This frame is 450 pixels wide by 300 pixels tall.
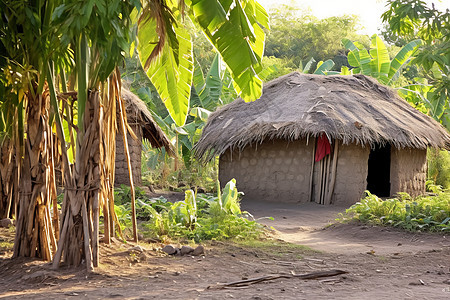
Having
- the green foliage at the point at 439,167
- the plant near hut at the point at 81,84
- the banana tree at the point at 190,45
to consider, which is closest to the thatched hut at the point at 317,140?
the green foliage at the point at 439,167

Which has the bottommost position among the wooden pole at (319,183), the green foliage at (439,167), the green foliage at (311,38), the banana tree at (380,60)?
the wooden pole at (319,183)

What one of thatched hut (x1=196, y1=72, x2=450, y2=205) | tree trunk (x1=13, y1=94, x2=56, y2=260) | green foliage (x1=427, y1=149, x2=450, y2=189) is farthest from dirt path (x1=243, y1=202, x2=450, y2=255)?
green foliage (x1=427, y1=149, x2=450, y2=189)

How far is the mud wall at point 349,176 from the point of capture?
1184 centimetres

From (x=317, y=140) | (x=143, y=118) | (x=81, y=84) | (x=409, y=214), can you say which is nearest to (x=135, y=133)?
(x=143, y=118)

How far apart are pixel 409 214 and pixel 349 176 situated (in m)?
3.66

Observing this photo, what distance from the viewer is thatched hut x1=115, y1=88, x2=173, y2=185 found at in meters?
12.2

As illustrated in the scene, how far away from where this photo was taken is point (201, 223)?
24.3 ft

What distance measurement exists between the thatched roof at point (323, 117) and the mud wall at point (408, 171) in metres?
0.45

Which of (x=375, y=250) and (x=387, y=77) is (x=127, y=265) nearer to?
(x=375, y=250)

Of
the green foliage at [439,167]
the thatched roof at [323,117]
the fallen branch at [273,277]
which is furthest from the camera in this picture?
the green foliage at [439,167]

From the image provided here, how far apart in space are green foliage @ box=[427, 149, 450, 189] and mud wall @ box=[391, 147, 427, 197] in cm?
395

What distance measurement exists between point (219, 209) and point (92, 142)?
2.75 meters

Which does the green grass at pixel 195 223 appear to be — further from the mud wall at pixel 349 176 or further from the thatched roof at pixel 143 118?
the thatched roof at pixel 143 118

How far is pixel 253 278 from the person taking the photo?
4773 millimetres
